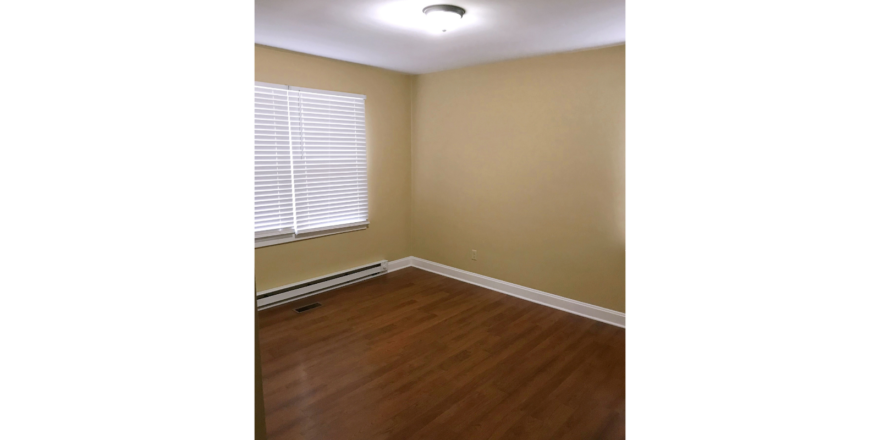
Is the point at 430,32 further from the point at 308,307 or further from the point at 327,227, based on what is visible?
the point at 308,307

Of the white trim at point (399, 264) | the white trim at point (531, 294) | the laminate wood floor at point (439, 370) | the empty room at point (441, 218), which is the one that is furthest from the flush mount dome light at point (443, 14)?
the white trim at point (399, 264)

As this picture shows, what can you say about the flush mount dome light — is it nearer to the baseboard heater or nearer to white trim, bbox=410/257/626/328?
white trim, bbox=410/257/626/328

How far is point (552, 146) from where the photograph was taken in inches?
158

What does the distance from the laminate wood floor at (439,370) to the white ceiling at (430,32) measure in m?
2.37

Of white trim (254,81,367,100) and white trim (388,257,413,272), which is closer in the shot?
white trim (254,81,367,100)

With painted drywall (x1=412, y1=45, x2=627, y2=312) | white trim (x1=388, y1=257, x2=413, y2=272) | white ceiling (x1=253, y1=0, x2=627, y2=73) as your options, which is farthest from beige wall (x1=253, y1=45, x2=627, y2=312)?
white ceiling (x1=253, y1=0, x2=627, y2=73)

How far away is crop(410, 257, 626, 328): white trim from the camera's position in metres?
3.81

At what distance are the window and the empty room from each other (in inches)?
0.6

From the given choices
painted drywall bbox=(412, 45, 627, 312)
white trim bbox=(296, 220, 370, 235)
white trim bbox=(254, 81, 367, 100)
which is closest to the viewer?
painted drywall bbox=(412, 45, 627, 312)

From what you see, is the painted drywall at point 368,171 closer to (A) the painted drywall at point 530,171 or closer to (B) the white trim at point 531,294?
(A) the painted drywall at point 530,171
